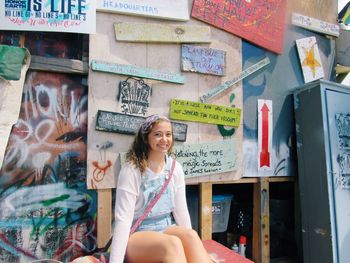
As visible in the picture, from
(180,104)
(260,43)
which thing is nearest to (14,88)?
(180,104)

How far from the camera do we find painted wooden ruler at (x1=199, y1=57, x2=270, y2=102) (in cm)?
331

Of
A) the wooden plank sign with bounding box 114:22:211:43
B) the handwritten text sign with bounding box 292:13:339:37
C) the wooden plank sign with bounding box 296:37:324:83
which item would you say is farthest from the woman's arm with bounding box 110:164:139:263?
the handwritten text sign with bounding box 292:13:339:37

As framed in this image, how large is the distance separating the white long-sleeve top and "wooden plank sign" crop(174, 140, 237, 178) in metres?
0.69

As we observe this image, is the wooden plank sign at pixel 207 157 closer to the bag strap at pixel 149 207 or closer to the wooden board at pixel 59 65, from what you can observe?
the bag strap at pixel 149 207

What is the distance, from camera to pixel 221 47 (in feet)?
11.2

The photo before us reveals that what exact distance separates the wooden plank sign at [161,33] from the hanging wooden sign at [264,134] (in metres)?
0.96

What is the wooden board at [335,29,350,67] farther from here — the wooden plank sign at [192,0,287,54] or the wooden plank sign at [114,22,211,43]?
the wooden plank sign at [114,22,211,43]

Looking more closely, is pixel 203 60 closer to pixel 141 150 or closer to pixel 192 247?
pixel 141 150

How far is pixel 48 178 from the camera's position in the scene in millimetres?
2793

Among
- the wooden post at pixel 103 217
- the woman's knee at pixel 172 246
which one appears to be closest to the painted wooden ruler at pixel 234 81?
the wooden post at pixel 103 217

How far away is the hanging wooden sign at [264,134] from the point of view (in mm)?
3604

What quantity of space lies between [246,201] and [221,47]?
1847 millimetres

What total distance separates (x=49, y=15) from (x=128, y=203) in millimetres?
1668

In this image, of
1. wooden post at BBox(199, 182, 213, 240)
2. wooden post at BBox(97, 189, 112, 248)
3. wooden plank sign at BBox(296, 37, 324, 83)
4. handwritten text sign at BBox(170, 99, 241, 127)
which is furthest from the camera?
wooden plank sign at BBox(296, 37, 324, 83)
